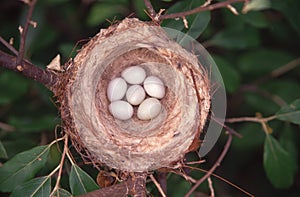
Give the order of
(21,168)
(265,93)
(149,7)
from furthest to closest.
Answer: (265,93) → (21,168) → (149,7)

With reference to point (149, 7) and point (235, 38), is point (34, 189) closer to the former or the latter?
point (149, 7)

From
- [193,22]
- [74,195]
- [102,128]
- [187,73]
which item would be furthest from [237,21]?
[74,195]

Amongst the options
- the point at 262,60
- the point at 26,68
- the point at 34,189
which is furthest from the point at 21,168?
the point at 262,60

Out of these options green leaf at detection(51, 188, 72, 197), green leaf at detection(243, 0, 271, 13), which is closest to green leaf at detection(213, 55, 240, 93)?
green leaf at detection(243, 0, 271, 13)

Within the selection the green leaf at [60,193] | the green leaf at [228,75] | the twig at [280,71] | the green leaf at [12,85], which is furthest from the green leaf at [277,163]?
the green leaf at [12,85]

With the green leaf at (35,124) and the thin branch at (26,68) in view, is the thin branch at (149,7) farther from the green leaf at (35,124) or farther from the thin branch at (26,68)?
the green leaf at (35,124)

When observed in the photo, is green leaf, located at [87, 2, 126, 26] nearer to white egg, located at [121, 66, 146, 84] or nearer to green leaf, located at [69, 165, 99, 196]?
white egg, located at [121, 66, 146, 84]
